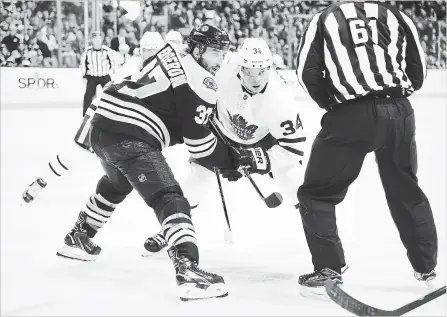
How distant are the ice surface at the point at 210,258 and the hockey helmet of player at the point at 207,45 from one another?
0.75m

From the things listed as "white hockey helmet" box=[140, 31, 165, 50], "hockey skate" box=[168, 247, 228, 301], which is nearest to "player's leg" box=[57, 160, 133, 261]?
"hockey skate" box=[168, 247, 228, 301]

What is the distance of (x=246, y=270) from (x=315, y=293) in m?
0.43

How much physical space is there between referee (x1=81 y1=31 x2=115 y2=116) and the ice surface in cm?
415

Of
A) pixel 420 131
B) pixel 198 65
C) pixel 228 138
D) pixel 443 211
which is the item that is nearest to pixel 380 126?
pixel 198 65

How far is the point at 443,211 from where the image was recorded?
12.2 ft

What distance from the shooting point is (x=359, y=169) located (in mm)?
2318

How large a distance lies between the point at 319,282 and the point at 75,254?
984 millimetres

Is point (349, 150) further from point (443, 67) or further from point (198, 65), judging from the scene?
point (443, 67)

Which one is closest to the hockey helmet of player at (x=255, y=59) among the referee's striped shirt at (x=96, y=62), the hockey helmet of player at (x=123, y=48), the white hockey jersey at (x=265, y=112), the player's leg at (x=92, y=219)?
the white hockey jersey at (x=265, y=112)

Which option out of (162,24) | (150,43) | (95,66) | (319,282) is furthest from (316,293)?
(162,24)

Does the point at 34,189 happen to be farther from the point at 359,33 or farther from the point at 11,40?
the point at 11,40

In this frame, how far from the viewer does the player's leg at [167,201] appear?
2.25m

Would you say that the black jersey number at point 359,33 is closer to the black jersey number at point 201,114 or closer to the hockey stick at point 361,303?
the black jersey number at point 201,114

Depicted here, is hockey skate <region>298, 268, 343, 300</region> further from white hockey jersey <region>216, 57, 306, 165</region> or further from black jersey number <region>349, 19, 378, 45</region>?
white hockey jersey <region>216, 57, 306, 165</region>
